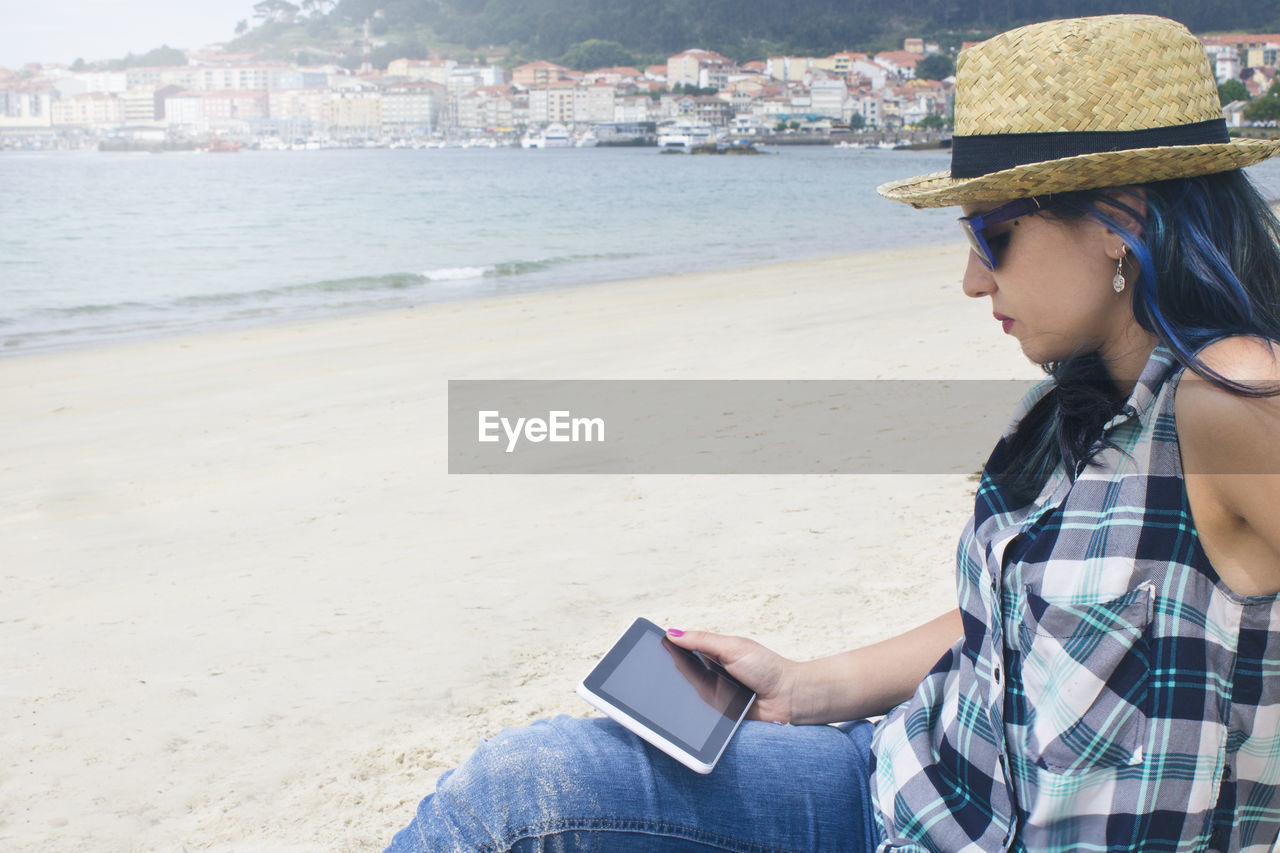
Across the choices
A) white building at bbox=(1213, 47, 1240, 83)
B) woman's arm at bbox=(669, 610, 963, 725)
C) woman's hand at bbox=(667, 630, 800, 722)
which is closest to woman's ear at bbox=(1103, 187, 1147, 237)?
woman's arm at bbox=(669, 610, 963, 725)

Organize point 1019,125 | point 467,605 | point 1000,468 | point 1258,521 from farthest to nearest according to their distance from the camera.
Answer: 1. point 467,605
2. point 1000,468
3. point 1019,125
4. point 1258,521

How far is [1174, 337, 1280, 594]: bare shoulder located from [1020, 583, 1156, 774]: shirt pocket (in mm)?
87

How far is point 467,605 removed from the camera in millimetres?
3545

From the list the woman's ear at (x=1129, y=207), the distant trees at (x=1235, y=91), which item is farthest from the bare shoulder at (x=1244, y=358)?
the distant trees at (x=1235, y=91)

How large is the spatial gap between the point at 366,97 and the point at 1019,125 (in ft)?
464

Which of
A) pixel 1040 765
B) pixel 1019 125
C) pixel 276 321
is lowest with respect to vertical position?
pixel 276 321

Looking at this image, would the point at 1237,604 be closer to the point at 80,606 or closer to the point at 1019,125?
the point at 1019,125

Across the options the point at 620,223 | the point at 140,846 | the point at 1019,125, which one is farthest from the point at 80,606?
the point at 620,223

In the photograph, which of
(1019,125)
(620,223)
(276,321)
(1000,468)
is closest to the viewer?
(1019,125)

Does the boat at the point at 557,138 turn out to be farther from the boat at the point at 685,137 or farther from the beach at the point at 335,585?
the beach at the point at 335,585

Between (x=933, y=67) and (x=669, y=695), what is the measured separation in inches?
4991

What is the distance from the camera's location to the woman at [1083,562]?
1.11 meters

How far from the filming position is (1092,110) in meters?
1.26

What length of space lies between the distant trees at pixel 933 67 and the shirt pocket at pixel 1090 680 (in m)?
120
